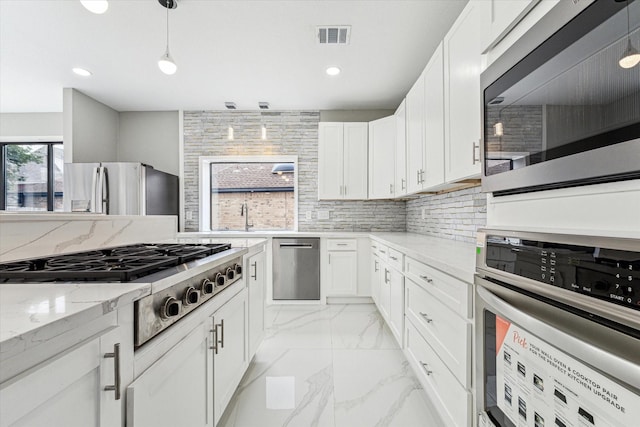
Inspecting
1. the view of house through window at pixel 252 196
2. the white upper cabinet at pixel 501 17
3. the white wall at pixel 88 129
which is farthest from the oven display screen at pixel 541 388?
the white wall at pixel 88 129

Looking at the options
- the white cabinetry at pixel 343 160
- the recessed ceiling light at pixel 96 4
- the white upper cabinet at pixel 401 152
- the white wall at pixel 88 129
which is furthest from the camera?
the white cabinetry at pixel 343 160

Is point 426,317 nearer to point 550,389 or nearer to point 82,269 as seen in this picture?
point 550,389

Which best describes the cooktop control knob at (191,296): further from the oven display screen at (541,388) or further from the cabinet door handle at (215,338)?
the oven display screen at (541,388)

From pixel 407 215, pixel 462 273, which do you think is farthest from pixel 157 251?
pixel 407 215

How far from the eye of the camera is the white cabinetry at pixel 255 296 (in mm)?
2018

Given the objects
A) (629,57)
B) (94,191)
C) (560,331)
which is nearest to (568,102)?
(629,57)

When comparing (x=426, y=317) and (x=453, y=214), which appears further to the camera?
(x=453, y=214)

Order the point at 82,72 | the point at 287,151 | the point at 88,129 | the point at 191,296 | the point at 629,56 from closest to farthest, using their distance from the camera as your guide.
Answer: the point at 629,56, the point at 191,296, the point at 82,72, the point at 88,129, the point at 287,151

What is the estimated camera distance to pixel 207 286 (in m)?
1.30

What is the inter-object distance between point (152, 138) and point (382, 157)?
10.8 ft

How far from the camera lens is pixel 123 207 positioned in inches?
140

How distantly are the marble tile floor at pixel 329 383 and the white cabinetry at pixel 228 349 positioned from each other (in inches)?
10.0

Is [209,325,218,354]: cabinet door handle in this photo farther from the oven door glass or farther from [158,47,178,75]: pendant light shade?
[158,47,178,75]: pendant light shade

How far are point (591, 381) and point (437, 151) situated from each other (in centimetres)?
174
